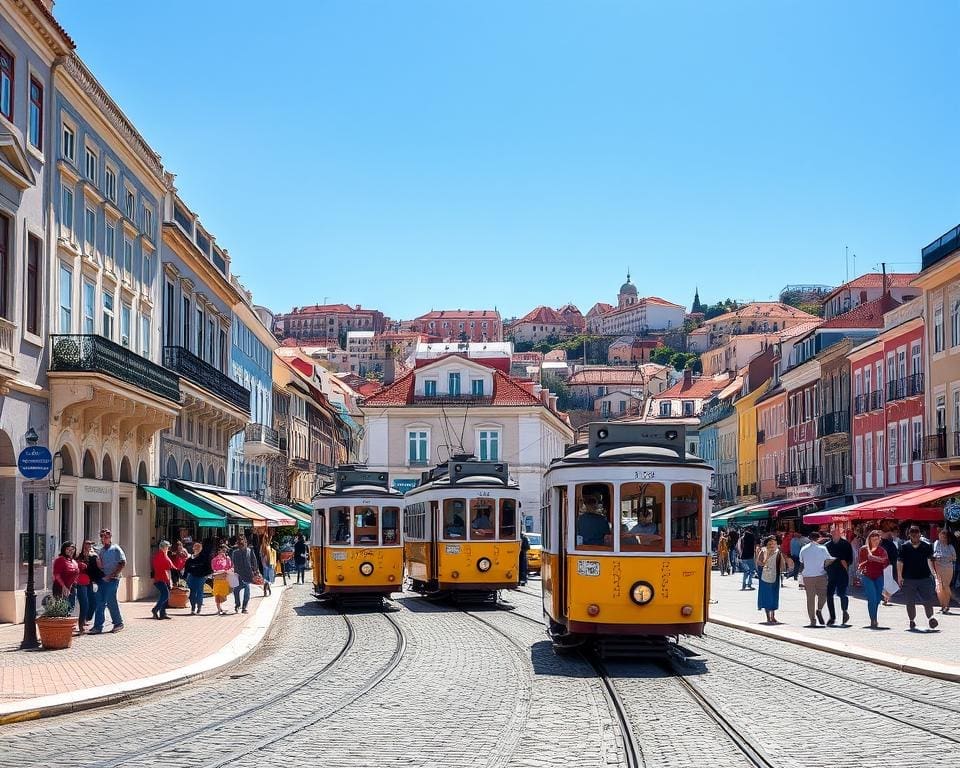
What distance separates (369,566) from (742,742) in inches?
737

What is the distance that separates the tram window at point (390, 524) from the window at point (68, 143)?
990 centimetres

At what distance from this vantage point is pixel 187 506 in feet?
117

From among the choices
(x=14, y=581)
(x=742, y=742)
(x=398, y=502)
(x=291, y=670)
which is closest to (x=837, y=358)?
(x=398, y=502)

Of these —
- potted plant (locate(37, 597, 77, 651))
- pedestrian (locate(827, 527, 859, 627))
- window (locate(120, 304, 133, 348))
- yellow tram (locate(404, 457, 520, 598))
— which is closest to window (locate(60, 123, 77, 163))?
window (locate(120, 304, 133, 348))

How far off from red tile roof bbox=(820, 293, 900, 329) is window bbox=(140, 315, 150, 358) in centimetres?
3544

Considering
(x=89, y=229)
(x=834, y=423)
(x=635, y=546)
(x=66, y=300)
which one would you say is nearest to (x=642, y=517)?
(x=635, y=546)

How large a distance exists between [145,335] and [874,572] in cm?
2027

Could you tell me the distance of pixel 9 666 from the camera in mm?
16891

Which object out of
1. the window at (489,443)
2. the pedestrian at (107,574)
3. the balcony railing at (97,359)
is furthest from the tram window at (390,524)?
the window at (489,443)

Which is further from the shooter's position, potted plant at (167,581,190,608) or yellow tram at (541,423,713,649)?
potted plant at (167,581,190,608)

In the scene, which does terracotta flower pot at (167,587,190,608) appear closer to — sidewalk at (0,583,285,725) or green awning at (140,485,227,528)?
sidewalk at (0,583,285,725)

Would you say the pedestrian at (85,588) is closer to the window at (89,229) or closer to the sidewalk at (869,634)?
the window at (89,229)

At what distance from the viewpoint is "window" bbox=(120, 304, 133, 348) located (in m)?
33.2

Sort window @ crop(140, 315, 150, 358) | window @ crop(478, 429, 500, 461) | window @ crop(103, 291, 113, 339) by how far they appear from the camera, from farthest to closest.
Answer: window @ crop(478, 429, 500, 461) < window @ crop(140, 315, 150, 358) < window @ crop(103, 291, 113, 339)
